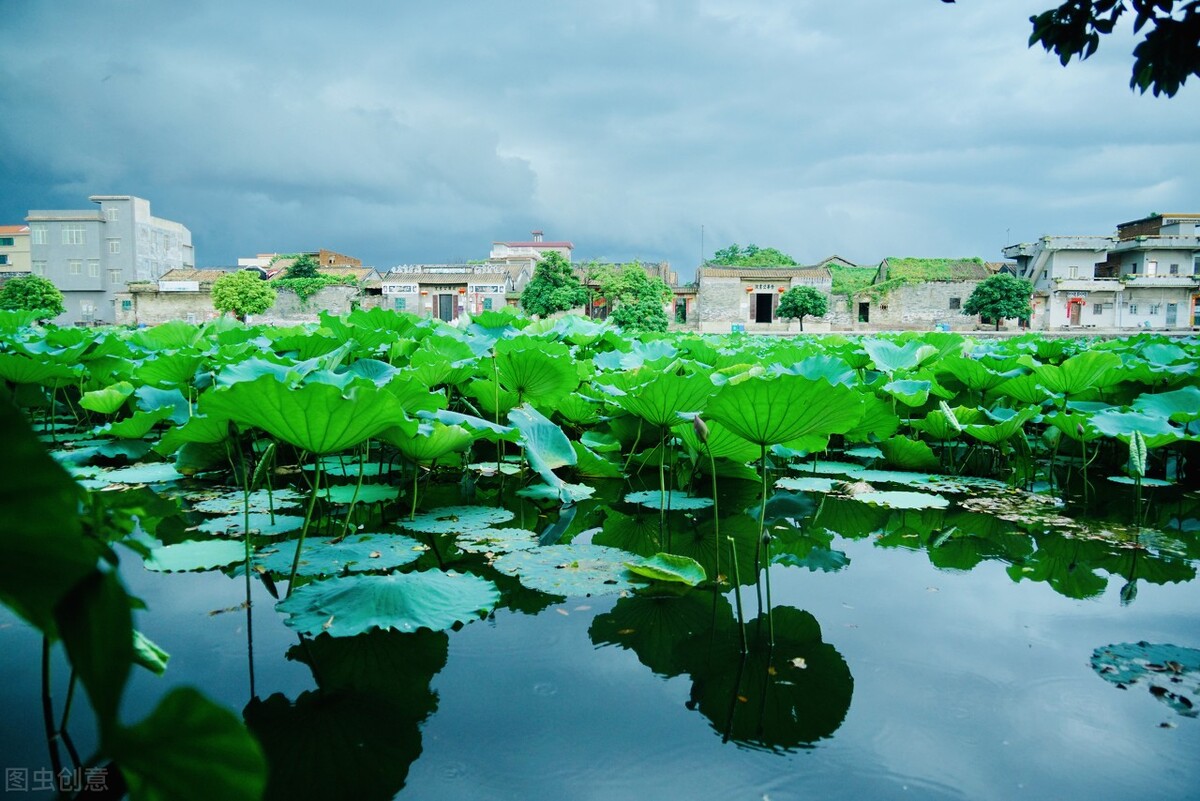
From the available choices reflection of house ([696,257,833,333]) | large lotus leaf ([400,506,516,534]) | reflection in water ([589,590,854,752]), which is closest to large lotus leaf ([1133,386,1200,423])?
reflection in water ([589,590,854,752])

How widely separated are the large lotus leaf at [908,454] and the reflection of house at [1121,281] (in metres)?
24.8

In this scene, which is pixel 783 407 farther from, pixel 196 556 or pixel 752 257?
pixel 752 257

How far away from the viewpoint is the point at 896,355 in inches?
118

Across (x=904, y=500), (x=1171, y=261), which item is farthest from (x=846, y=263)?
(x=904, y=500)

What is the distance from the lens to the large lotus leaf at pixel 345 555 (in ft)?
4.38

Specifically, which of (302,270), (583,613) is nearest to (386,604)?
(583,613)

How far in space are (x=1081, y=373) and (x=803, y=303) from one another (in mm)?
20423

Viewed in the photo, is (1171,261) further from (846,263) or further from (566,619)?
(566,619)

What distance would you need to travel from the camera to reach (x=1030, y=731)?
882mm

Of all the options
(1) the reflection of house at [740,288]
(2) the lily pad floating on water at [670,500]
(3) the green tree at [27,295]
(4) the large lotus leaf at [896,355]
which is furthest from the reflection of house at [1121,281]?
(3) the green tree at [27,295]

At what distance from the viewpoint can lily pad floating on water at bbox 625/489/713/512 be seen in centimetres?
194

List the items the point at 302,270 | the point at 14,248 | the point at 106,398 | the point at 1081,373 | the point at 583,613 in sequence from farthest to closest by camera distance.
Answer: the point at 14,248, the point at 302,270, the point at 106,398, the point at 1081,373, the point at 583,613

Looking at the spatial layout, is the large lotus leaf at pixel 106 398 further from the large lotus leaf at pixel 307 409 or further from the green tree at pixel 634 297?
the green tree at pixel 634 297

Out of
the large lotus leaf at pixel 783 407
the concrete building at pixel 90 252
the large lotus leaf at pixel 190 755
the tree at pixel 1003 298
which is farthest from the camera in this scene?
the concrete building at pixel 90 252
